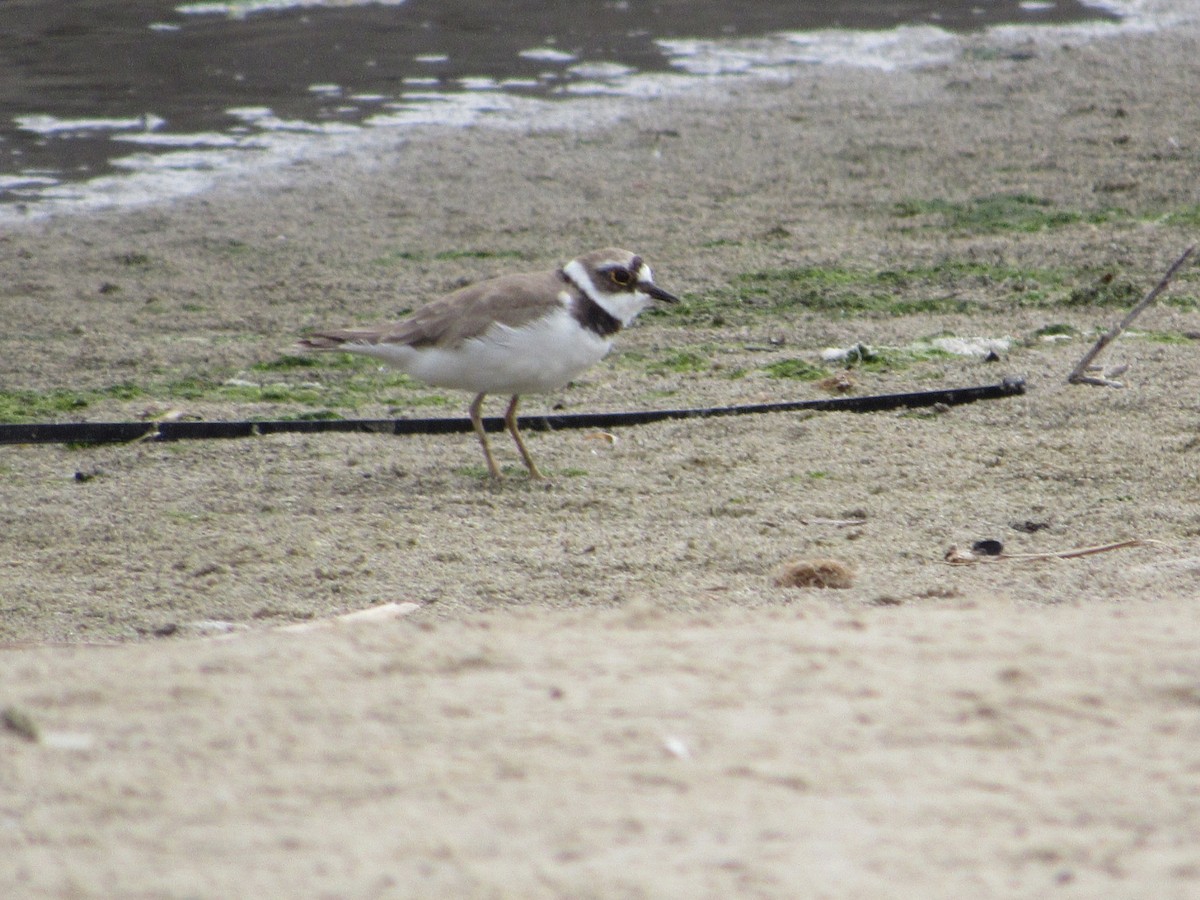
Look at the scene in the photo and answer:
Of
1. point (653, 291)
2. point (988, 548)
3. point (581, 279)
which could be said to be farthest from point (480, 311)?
point (988, 548)

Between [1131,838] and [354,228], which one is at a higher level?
[1131,838]

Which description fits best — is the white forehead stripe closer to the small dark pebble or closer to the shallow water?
the small dark pebble

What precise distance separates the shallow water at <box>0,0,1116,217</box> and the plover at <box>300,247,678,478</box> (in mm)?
5273

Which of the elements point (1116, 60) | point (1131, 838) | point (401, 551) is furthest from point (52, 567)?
Answer: point (1116, 60)

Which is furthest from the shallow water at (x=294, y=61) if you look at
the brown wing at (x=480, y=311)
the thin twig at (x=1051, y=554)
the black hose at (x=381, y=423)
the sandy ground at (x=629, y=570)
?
the thin twig at (x=1051, y=554)

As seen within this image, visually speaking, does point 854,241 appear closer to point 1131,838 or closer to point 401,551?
point 401,551

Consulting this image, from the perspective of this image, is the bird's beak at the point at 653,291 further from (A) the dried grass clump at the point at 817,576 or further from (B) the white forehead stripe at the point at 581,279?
(A) the dried grass clump at the point at 817,576

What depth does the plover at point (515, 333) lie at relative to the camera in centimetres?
564

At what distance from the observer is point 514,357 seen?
5.61 m

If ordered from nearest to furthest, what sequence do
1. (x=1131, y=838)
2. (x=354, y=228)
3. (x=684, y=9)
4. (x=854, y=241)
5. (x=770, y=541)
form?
1. (x=1131, y=838)
2. (x=770, y=541)
3. (x=854, y=241)
4. (x=354, y=228)
5. (x=684, y=9)

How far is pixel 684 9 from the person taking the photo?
58.1ft

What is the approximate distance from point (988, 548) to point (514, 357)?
5.89ft

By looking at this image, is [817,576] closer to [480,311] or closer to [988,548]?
[988,548]

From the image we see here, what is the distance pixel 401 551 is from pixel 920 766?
278cm
